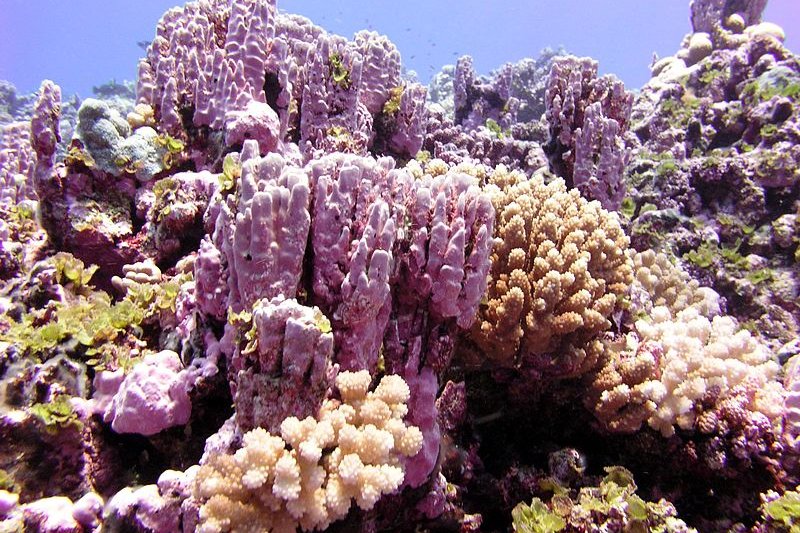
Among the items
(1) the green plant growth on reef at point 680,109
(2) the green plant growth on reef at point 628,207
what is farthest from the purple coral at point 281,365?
(1) the green plant growth on reef at point 680,109

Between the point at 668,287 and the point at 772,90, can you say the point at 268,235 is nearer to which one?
the point at 668,287

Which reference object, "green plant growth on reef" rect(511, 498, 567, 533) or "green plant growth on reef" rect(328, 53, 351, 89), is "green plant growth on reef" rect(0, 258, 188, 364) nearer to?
"green plant growth on reef" rect(511, 498, 567, 533)

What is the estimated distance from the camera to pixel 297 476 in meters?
2.15

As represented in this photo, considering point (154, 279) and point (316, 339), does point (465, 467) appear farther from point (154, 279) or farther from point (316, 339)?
point (154, 279)

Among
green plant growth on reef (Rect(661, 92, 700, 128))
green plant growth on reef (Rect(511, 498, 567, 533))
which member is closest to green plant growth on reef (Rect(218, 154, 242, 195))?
green plant growth on reef (Rect(511, 498, 567, 533))

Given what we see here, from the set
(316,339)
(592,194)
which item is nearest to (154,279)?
(316,339)

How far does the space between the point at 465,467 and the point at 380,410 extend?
1.42 meters

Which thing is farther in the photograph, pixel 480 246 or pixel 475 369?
pixel 475 369

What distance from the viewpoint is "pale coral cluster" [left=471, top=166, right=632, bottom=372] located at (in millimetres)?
3363

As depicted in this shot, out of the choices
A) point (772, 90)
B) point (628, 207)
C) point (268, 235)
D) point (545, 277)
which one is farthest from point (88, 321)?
point (772, 90)

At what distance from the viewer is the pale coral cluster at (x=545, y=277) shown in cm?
336

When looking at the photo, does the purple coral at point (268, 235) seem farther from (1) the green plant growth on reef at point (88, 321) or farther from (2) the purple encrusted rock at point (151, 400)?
(1) the green plant growth on reef at point (88, 321)

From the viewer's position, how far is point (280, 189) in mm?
2498

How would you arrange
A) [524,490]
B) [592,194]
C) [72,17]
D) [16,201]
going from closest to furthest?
[524,490]
[16,201]
[592,194]
[72,17]
